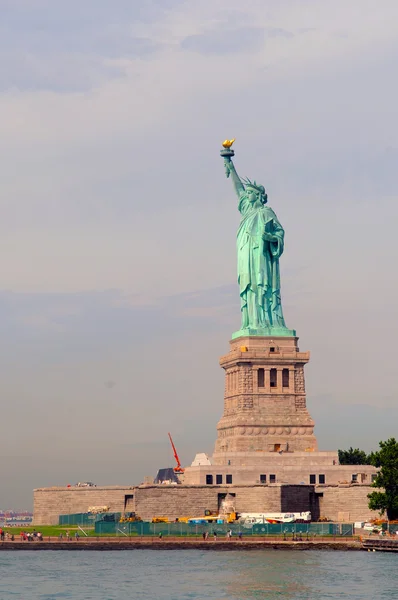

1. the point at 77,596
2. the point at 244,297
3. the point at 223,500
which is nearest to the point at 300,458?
the point at 223,500

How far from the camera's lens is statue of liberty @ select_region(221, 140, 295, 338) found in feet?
381

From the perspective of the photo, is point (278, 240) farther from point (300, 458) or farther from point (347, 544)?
point (347, 544)

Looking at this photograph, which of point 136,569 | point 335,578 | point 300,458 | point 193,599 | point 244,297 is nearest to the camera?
point 193,599

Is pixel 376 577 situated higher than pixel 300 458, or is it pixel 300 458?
pixel 300 458

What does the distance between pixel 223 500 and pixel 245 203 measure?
26.4 meters

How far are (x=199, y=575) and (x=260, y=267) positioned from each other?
138ft

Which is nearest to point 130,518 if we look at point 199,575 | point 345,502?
point 345,502

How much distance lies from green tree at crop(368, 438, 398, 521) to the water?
7.22 metres

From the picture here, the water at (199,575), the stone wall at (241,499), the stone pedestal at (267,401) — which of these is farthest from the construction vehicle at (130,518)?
the stone pedestal at (267,401)

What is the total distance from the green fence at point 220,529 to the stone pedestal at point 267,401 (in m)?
11.3

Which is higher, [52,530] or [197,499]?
[197,499]

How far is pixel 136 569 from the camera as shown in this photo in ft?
274

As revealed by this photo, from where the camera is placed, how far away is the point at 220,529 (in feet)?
331

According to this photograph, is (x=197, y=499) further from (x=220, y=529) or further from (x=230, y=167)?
(x=230, y=167)
